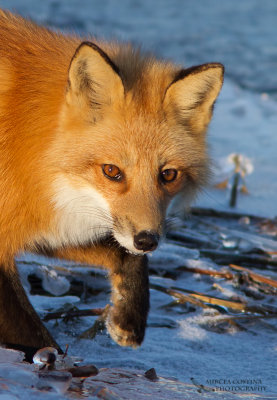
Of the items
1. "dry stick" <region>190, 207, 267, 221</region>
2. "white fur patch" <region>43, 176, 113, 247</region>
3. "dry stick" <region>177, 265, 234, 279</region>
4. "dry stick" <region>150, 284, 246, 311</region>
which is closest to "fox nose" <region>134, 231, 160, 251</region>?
"white fur patch" <region>43, 176, 113, 247</region>

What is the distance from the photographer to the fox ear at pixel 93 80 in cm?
345

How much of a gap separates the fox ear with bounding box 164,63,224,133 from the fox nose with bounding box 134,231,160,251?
0.86m

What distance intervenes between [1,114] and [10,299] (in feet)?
3.49

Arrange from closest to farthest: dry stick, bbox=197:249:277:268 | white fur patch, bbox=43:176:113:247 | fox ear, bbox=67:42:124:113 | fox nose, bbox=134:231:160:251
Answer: fox nose, bbox=134:231:160:251, fox ear, bbox=67:42:124:113, white fur patch, bbox=43:176:113:247, dry stick, bbox=197:249:277:268

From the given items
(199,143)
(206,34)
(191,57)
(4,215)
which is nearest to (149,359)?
(4,215)

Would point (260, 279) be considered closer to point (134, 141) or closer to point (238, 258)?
point (238, 258)

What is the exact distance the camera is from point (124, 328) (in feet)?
12.5

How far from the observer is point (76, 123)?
3.67 meters

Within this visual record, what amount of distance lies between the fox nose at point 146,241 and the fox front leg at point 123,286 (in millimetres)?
640

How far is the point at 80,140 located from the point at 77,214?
1.51 feet

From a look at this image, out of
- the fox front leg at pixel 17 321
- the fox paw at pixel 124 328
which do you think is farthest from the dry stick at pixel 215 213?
the fox front leg at pixel 17 321

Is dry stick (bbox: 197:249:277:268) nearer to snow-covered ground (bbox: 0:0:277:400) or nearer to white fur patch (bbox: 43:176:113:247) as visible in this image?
snow-covered ground (bbox: 0:0:277:400)

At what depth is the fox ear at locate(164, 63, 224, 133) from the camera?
3680 mm

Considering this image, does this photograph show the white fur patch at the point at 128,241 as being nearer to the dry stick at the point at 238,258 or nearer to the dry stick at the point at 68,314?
the dry stick at the point at 68,314
